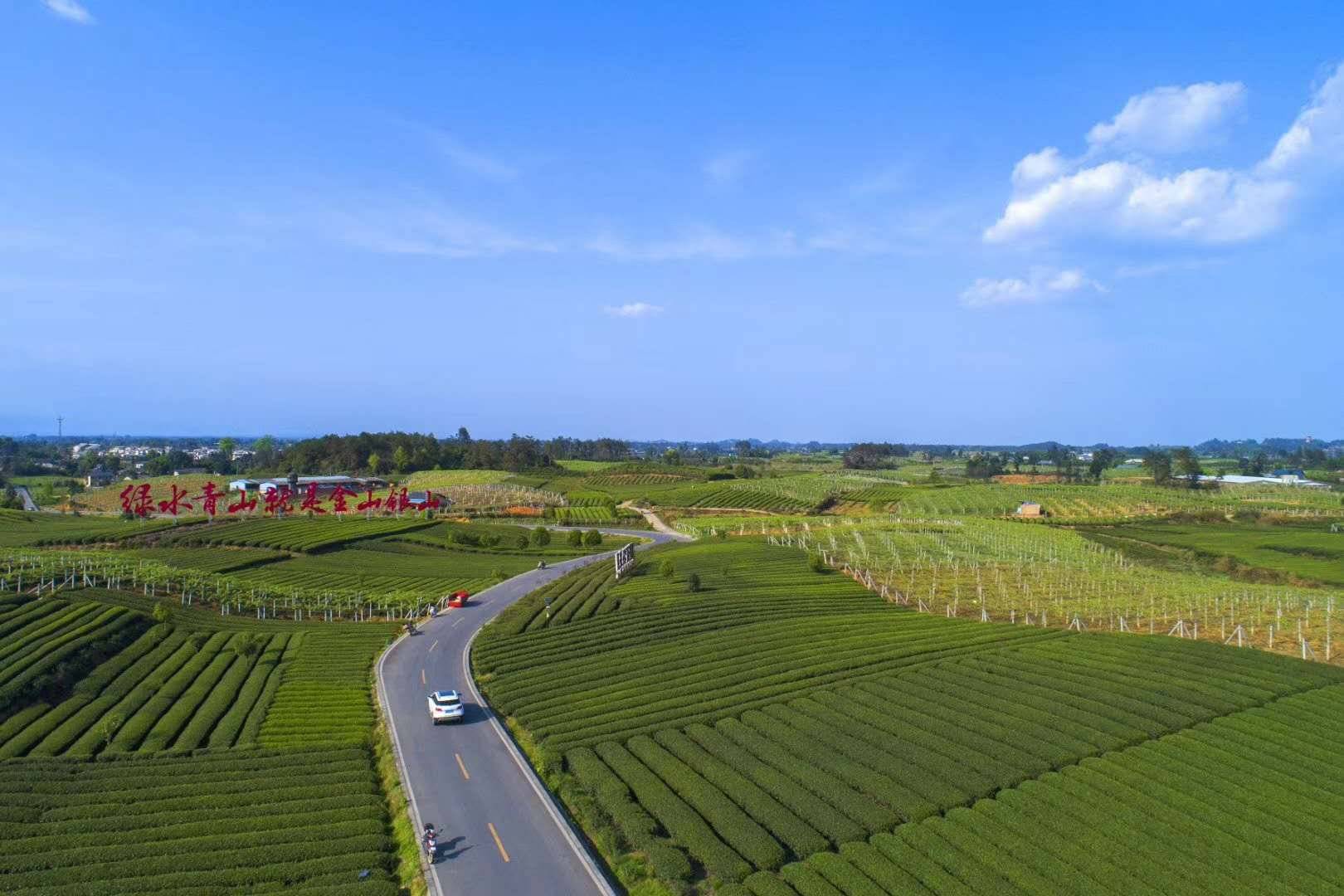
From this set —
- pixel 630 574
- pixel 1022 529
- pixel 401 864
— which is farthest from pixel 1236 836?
pixel 1022 529

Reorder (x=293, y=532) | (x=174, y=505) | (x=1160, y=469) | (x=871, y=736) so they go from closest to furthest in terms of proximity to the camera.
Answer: (x=871, y=736)
(x=293, y=532)
(x=174, y=505)
(x=1160, y=469)

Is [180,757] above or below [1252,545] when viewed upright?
below

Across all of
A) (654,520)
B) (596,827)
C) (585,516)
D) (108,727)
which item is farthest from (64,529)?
(596,827)

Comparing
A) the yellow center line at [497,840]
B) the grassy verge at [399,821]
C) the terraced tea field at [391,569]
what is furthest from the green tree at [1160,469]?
the yellow center line at [497,840]

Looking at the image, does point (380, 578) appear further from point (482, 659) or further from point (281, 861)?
point (281, 861)

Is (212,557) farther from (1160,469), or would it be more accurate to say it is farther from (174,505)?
(1160,469)

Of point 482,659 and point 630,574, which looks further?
point 630,574

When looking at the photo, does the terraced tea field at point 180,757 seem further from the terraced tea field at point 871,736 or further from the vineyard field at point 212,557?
the vineyard field at point 212,557
